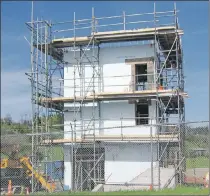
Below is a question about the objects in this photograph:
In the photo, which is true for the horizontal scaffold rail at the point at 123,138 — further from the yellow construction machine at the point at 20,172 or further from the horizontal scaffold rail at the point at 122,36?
the horizontal scaffold rail at the point at 122,36

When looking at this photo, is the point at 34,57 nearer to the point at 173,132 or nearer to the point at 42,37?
the point at 42,37

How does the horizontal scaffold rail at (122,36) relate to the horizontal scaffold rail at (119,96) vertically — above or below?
above

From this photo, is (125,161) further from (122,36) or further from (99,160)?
(122,36)

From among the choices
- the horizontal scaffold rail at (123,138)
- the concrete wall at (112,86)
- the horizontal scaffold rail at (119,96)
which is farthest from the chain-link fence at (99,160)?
the horizontal scaffold rail at (119,96)

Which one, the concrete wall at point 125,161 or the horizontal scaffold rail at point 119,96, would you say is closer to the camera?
the horizontal scaffold rail at point 119,96

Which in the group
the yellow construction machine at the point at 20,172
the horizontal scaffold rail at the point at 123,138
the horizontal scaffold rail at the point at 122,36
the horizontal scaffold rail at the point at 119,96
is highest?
the horizontal scaffold rail at the point at 122,36

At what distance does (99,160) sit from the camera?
76.6ft

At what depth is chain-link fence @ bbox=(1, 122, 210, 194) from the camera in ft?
70.3

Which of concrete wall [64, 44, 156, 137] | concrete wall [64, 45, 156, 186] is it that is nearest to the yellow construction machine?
concrete wall [64, 45, 156, 186]

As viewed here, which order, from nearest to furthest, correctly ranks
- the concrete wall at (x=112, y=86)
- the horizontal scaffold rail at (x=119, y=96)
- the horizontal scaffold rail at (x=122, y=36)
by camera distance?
the horizontal scaffold rail at (x=119, y=96) → the horizontal scaffold rail at (x=122, y=36) → the concrete wall at (x=112, y=86)

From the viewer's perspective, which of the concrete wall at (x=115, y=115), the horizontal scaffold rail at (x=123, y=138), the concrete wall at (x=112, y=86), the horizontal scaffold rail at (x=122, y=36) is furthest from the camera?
the concrete wall at (x=112, y=86)

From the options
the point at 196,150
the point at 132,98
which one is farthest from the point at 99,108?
the point at 196,150

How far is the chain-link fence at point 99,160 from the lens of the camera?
844 inches

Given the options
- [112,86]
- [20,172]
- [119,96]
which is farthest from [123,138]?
[20,172]
